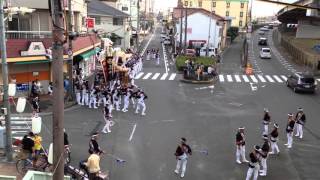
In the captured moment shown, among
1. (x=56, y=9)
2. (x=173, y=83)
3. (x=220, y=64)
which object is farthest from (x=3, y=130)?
(x=220, y=64)

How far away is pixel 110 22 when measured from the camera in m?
66.3

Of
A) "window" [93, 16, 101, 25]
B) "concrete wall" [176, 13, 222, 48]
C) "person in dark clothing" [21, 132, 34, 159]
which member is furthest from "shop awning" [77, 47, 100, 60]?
"concrete wall" [176, 13, 222, 48]

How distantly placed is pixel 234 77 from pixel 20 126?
27.3 m

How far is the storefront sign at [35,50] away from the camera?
1077 inches

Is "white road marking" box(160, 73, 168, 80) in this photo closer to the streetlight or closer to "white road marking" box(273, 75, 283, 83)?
"white road marking" box(273, 75, 283, 83)

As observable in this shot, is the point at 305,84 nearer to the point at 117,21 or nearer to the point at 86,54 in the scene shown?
the point at 86,54

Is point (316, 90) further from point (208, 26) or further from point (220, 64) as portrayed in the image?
point (208, 26)

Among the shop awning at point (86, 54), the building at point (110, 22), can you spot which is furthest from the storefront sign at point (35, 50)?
the building at point (110, 22)

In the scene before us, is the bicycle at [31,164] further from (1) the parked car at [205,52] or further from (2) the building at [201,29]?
(2) the building at [201,29]

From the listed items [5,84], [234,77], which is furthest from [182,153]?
[234,77]

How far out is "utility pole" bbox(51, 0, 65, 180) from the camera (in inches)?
331

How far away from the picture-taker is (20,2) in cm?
3091

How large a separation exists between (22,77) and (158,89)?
1123cm

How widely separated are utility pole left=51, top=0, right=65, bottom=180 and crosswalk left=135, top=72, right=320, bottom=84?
3227cm
